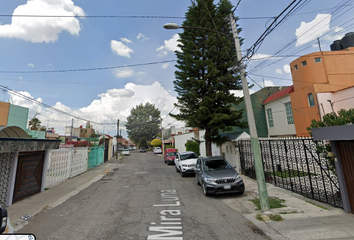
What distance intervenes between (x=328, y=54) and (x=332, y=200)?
18.4 m

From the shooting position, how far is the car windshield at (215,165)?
8.08 meters

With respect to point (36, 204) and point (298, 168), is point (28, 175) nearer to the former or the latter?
point (36, 204)

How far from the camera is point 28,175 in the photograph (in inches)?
309

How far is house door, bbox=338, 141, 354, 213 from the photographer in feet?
15.2

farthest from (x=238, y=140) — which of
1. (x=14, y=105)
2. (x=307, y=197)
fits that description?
(x=14, y=105)

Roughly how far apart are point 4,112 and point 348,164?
30796 mm

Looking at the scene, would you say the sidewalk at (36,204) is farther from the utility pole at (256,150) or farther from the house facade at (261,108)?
the house facade at (261,108)

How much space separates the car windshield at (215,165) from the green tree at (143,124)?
49.5 meters

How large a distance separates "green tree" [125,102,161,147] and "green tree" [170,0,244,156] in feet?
147

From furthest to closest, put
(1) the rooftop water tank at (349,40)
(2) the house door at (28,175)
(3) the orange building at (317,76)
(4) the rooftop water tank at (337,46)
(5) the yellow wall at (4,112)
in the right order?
(4) the rooftop water tank at (337,46) → (1) the rooftop water tank at (349,40) → (5) the yellow wall at (4,112) → (3) the orange building at (317,76) → (2) the house door at (28,175)

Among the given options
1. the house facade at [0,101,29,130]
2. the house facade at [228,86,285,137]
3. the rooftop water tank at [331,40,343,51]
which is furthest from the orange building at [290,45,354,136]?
the house facade at [0,101,29,130]

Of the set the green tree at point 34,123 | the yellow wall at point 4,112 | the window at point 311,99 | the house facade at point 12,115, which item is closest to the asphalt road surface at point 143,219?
the window at point 311,99

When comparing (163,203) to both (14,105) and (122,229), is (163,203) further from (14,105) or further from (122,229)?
(14,105)

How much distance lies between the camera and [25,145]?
7020mm
